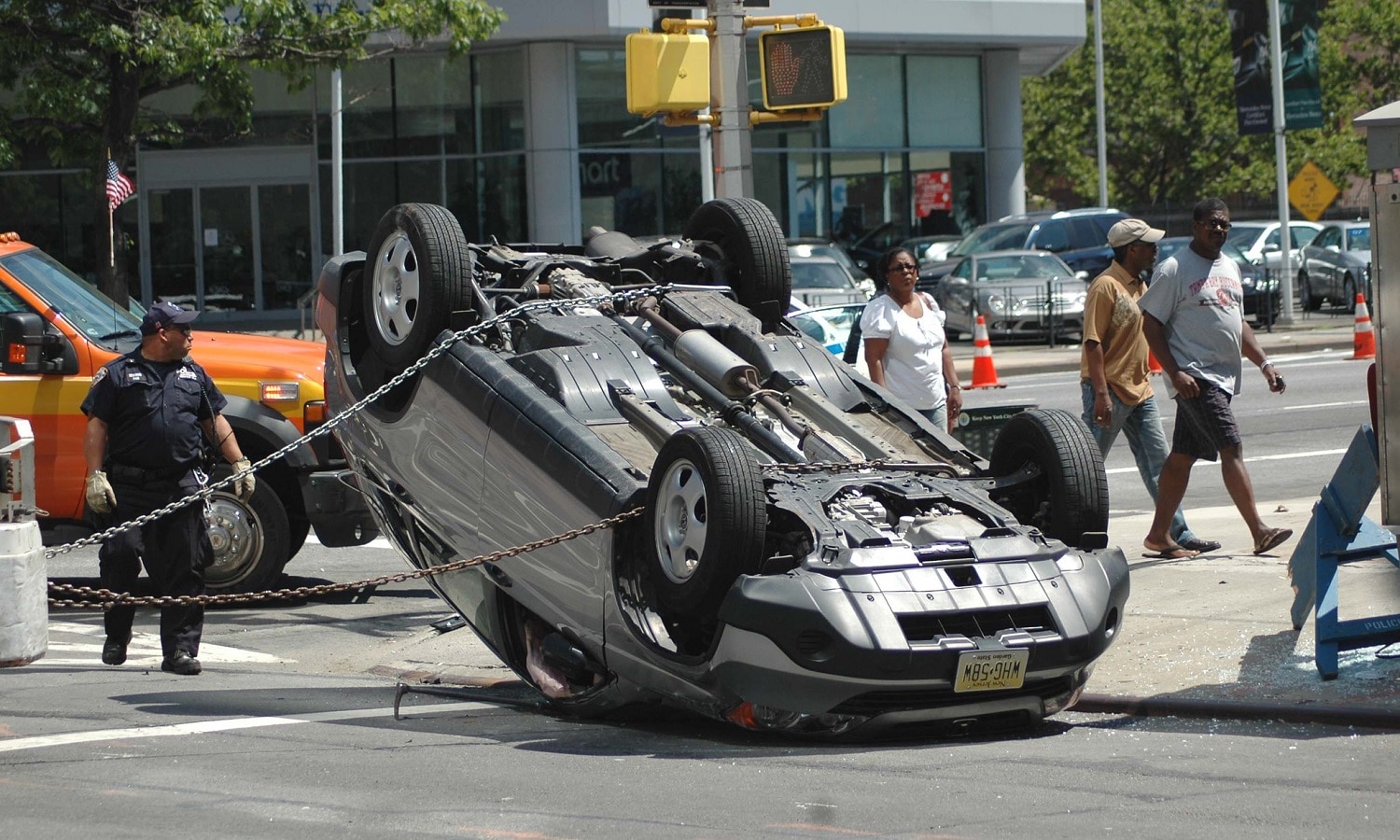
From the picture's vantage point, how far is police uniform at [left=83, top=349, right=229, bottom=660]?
901 centimetres

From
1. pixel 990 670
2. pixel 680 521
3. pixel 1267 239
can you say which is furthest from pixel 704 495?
pixel 1267 239

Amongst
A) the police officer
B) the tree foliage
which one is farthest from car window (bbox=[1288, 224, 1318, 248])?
the police officer

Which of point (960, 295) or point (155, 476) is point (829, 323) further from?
point (155, 476)

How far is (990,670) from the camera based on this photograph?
21.2ft

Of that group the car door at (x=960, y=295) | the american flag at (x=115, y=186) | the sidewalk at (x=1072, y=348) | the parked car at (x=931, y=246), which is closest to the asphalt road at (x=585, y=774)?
the american flag at (x=115, y=186)

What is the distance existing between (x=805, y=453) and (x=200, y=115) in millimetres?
18641

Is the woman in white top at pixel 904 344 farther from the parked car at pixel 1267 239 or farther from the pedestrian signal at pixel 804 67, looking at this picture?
the parked car at pixel 1267 239

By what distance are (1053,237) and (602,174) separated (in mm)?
8777

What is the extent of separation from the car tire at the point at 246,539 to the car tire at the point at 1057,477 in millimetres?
5100

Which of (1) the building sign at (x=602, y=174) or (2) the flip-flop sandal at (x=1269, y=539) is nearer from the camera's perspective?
(2) the flip-flop sandal at (x=1269, y=539)

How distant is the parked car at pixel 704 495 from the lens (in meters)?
6.46

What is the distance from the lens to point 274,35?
23.4 metres

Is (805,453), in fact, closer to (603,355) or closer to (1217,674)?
(603,355)

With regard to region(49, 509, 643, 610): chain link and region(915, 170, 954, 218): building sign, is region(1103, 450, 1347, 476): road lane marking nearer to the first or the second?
region(49, 509, 643, 610): chain link
